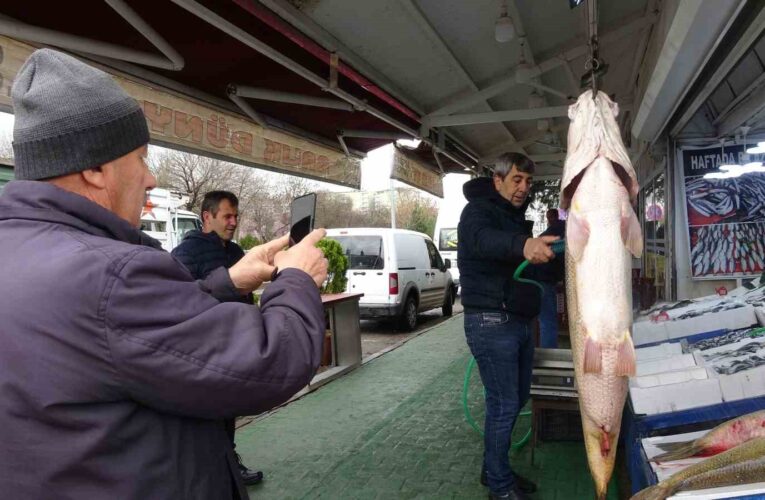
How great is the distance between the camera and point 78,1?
10.2 ft

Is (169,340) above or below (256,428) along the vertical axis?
above

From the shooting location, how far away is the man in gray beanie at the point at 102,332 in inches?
41.1

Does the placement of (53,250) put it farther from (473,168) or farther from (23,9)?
(473,168)

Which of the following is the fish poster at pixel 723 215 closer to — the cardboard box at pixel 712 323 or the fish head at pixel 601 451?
the cardboard box at pixel 712 323

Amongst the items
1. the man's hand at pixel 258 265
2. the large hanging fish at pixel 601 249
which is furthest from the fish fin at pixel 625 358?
the man's hand at pixel 258 265

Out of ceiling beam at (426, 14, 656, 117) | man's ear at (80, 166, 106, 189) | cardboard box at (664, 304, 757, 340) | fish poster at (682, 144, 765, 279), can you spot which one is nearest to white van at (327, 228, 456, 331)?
ceiling beam at (426, 14, 656, 117)

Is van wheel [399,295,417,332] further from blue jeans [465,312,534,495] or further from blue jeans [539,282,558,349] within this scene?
blue jeans [465,312,534,495]

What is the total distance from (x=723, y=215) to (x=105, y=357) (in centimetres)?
567

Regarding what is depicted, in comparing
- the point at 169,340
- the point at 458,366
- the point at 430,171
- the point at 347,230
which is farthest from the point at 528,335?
the point at 347,230

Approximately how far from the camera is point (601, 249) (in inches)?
58.0

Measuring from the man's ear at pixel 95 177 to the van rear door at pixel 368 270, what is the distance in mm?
9973

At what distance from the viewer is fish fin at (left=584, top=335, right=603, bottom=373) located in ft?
4.84

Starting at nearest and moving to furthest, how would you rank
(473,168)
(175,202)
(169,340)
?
(169,340)
(473,168)
(175,202)

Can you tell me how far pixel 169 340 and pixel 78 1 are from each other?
2.92 meters
